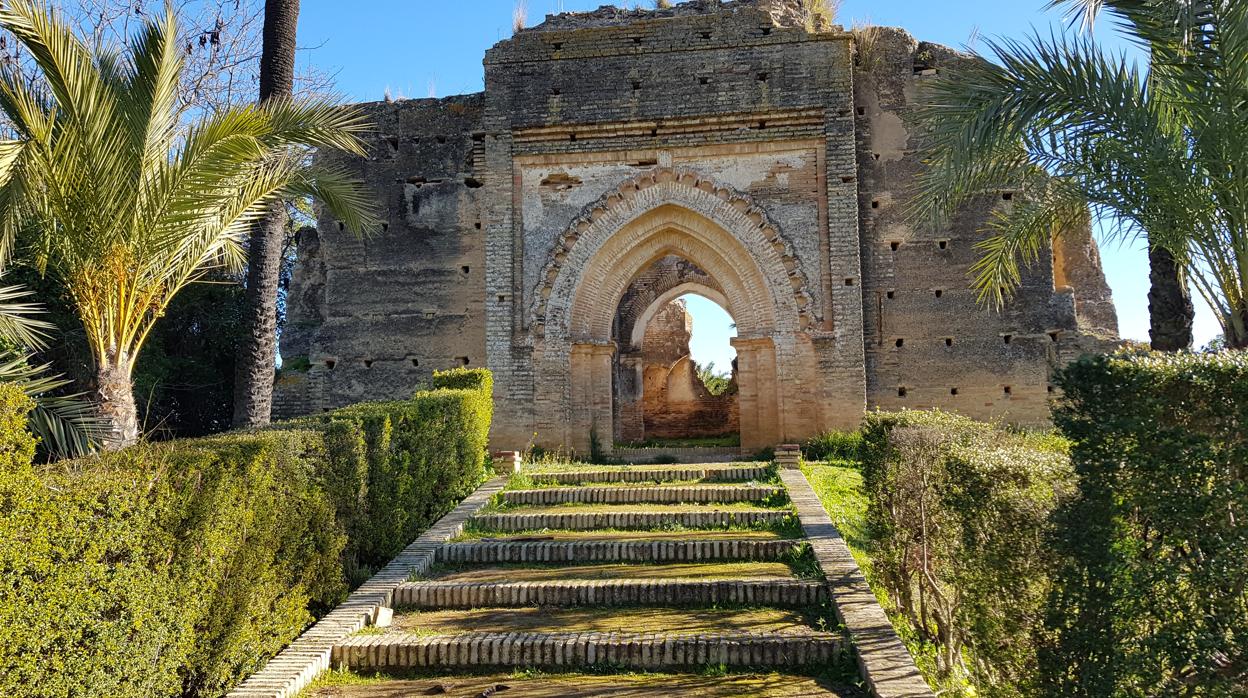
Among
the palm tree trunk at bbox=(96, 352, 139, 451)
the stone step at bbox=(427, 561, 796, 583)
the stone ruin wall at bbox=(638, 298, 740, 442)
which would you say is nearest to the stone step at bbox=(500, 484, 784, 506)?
the stone step at bbox=(427, 561, 796, 583)

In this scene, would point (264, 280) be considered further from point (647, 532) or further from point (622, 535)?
point (647, 532)

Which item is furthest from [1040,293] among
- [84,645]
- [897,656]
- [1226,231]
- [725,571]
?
[84,645]

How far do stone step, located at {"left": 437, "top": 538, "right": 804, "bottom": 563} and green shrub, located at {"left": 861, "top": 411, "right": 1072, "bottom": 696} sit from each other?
3.16ft

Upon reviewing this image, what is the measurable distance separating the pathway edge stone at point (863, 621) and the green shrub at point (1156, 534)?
74cm

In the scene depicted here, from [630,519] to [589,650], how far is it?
3.09 m

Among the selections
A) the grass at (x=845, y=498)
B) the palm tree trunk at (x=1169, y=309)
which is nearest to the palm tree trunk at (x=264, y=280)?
the grass at (x=845, y=498)

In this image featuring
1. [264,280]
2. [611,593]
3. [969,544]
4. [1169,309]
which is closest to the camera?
[969,544]

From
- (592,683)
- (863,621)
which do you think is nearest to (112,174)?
(592,683)

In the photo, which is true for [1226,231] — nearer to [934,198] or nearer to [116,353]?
[934,198]

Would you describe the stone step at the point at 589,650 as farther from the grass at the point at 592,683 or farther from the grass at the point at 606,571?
the grass at the point at 606,571

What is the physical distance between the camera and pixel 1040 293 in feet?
43.5

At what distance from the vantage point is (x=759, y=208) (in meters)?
13.3

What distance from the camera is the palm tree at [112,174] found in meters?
6.34

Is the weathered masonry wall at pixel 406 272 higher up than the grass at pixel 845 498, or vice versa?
the weathered masonry wall at pixel 406 272
